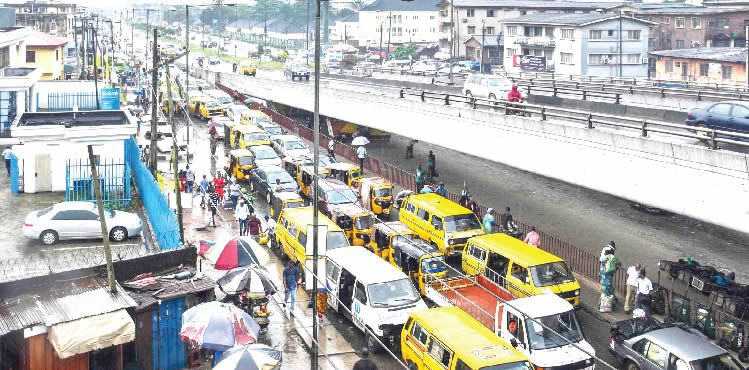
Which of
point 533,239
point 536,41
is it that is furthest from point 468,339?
point 536,41

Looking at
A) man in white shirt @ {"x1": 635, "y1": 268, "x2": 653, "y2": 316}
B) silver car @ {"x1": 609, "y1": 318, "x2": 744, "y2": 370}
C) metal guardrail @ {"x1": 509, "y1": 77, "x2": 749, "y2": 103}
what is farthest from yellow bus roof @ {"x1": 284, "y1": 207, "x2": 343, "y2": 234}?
metal guardrail @ {"x1": 509, "y1": 77, "x2": 749, "y2": 103}

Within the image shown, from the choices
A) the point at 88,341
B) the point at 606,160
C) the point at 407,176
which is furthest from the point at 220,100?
the point at 88,341

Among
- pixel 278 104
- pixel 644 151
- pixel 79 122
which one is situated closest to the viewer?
pixel 644 151

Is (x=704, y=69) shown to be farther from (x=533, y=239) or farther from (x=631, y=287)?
(x=631, y=287)

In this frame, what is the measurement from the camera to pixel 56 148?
2625cm

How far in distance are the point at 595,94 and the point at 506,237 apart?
18065 millimetres

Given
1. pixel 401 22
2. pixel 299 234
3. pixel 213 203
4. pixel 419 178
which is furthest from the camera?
pixel 401 22

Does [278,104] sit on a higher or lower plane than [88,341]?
higher

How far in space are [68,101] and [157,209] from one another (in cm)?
2438

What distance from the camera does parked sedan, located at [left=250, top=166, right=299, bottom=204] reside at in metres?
30.2

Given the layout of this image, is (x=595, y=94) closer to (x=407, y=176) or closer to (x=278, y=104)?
(x=407, y=176)

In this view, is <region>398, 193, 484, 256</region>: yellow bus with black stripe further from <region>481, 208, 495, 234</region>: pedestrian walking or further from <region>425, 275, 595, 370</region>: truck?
<region>425, 275, 595, 370</region>: truck

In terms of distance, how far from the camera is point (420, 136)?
33.4 m

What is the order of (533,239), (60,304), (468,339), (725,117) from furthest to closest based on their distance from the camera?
(533,239), (725,117), (468,339), (60,304)
